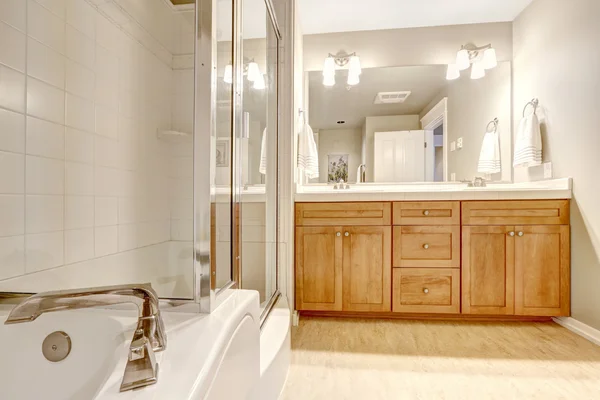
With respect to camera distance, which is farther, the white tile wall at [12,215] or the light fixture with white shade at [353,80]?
the light fixture with white shade at [353,80]

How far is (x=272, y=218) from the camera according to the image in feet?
5.88

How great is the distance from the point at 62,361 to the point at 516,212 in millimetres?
2204

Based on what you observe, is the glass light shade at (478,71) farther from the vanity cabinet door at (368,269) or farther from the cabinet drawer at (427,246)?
the vanity cabinet door at (368,269)

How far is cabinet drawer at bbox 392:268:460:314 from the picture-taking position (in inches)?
76.2

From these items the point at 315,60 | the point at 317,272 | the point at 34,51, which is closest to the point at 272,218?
the point at 317,272

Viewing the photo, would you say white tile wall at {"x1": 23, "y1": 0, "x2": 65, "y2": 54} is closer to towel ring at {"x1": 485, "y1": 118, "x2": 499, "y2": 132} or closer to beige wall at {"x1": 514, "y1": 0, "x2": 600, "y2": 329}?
beige wall at {"x1": 514, "y1": 0, "x2": 600, "y2": 329}

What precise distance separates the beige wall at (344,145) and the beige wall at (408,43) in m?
0.56

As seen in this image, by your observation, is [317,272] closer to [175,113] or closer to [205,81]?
[175,113]

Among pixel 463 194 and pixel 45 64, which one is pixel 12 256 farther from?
pixel 463 194

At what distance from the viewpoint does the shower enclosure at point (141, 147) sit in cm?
88

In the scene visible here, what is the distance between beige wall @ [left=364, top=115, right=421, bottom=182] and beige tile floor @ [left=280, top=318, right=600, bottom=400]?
123 centimetres

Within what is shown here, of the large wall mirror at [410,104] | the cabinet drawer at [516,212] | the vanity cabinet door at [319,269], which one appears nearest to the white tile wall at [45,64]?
the vanity cabinet door at [319,269]

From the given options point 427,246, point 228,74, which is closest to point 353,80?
point 427,246

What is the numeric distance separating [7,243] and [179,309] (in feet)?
2.26
